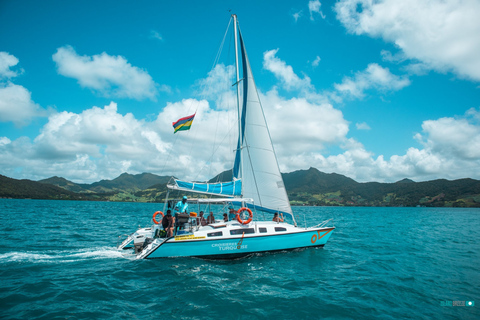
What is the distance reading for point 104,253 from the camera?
15.8 m

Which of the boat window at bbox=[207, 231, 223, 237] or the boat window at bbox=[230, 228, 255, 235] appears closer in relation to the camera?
the boat window at bbox=[207, 231, 223, 237]

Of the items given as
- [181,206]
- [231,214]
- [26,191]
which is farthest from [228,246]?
[26,191]

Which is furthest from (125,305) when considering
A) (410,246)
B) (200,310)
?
(410,246)

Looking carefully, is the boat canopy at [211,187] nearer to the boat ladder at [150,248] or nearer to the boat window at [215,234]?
the boat window at [215,234]

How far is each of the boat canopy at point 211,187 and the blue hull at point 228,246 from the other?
9.84 ft

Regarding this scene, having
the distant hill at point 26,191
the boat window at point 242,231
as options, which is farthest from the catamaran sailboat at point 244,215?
the distant hill at point 26,191

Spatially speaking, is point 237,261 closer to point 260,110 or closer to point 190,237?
point 190,237

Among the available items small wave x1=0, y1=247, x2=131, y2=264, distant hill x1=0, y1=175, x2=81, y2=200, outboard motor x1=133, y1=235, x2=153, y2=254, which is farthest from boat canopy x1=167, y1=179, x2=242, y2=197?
distant hill x1=0, y1=175, x2=81, y2=200

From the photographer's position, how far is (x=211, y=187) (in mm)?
15906

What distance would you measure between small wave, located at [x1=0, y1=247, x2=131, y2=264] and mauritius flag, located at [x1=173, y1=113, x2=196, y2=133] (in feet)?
29.5

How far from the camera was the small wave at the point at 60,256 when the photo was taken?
13.5 meters

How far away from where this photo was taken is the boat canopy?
49.7 ft

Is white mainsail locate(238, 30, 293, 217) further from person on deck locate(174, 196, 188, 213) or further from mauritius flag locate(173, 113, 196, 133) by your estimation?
person on deck locate(174, 196, 188, 213)

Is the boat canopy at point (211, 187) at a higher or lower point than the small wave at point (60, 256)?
higher
